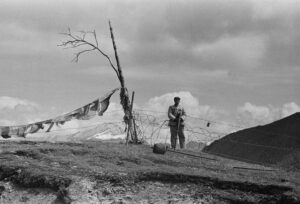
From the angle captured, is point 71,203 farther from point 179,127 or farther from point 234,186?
point 179,127

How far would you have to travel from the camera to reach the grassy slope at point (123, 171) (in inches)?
411

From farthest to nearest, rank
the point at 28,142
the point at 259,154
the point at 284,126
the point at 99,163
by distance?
the point at 284,126 → the point at 259,154 → the point at 28,142 → the point at 99,163

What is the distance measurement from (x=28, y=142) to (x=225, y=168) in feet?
23.0

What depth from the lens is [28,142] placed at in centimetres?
1677

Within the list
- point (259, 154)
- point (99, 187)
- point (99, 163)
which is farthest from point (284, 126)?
point (99, 187)

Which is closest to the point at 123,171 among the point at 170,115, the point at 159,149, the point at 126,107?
the point at 159,149

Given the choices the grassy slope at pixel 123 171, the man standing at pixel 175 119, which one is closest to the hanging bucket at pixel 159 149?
the grassy slope at pixel 123 171

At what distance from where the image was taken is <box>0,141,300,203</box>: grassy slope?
411 inches

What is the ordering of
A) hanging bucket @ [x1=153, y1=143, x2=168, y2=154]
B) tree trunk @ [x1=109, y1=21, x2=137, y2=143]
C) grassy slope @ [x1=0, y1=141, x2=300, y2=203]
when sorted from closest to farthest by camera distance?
grassy slope @ [x1=0, y1=141, x2=300, y2=203]
hanging bucket @ [x1=153, y1=143, x2=168, y2=154]
tree trunk @ [x1=109, y1=21, x2=137, y2=143]

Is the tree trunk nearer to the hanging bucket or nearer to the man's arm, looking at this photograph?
the man's arm

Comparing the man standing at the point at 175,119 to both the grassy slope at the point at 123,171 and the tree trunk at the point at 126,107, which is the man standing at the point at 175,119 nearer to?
the tree trunk at the point at 126,107

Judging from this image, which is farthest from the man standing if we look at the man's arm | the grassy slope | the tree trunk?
the grassy slope

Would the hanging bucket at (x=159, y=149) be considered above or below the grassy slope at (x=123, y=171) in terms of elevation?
above

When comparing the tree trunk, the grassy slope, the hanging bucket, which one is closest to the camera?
the grassy slope
